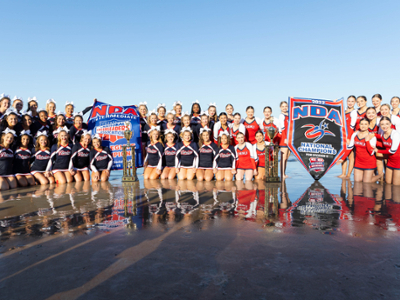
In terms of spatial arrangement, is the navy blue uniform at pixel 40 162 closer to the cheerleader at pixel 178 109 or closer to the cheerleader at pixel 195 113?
the cheerleader at pixel 178 109

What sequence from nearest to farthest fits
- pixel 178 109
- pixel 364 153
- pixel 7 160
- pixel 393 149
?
pixel 393 149, pixel 7 160, pixel 364 153, pixel 178 109

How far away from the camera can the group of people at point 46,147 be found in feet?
24.9

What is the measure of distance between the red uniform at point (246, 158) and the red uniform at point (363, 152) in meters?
2.79

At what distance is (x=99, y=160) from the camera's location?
873cm

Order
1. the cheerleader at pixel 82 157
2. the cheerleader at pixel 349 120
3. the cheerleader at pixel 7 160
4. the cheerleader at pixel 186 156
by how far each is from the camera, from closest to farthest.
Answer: the cheerleader at pixel 7 160, the cheerleader at pixel 349 120, the cheerleader at pixel 82 157, the cheerleader at pixel 186 156

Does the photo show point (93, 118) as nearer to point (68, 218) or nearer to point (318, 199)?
point (68, 218)

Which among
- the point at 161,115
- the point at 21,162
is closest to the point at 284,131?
the point at 161,115

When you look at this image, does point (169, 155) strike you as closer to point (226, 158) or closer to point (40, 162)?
point (226, 158)

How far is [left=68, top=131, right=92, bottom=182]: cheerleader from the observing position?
27.9 feet

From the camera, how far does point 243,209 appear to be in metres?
4.51

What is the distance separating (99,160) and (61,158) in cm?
110

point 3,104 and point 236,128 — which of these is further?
point 236,128

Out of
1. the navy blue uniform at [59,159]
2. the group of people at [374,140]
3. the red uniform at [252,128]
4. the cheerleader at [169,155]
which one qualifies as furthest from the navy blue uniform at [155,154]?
the group of people at [374,140]

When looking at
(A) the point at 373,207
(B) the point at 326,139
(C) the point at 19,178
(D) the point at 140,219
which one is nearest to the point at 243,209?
(D) the point at 140,219
